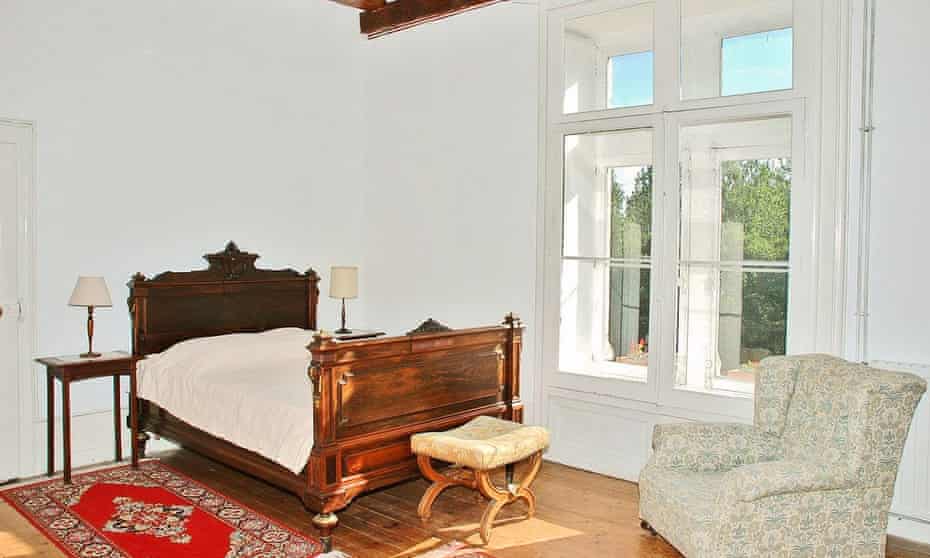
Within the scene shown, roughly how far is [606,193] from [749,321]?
1.27m

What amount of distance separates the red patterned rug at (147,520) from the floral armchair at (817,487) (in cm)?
177

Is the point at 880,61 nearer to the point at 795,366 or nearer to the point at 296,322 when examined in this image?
the point at 795,366

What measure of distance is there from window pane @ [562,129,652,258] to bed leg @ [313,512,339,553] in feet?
8.16

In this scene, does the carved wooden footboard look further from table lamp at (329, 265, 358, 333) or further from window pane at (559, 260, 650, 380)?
table lamp at (329, 265, 358, 333)

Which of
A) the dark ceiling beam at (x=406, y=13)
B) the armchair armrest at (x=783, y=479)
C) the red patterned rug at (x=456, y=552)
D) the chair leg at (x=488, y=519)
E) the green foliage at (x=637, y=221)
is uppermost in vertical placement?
the dark ceiling beam at (x=406, y=13)

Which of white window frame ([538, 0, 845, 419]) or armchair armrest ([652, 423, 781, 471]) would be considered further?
white window frame ([538, 0, 845, 419])

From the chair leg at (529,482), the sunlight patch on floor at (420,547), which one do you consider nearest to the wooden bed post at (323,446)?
the sunlight patch on floor at (420,547)

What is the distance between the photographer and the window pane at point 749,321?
14.2 feet

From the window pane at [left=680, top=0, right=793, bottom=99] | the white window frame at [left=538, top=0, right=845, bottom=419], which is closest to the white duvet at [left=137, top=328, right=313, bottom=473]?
the white window frame at [left=538, top=0, right=845, bottom=419]

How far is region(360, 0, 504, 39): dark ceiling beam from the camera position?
5.81m

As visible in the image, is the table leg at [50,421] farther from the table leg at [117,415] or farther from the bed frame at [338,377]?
the bed frame at [338,377]

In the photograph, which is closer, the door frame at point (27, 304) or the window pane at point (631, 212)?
the door frame at point (27, 304)

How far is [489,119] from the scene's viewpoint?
571 centimetres

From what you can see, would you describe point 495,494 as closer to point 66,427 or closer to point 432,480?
point 432,480
